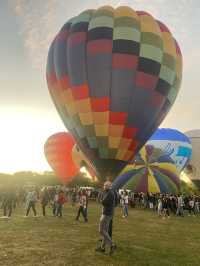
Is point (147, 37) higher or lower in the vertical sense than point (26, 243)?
higher

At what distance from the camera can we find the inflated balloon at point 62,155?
40781mm

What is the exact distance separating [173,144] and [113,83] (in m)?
23.5

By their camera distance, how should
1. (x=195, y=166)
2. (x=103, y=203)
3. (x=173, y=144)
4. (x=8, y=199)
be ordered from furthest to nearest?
1. (x=195, y=166)
2. (x=173, y=144)
3. (x=8, y=199)
4. (x=103, y=203)

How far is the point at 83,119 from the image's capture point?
2089 cm

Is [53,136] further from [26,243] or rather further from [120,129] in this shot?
[26,243]

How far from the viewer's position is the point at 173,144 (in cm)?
4191

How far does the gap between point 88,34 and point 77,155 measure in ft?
61.6

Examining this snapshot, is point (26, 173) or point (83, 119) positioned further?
point (26, 173)

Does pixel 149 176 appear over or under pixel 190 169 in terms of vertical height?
under

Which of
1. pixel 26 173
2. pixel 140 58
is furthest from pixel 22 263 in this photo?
pixel 26 173

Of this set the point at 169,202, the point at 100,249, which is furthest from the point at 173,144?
the point at 100,249

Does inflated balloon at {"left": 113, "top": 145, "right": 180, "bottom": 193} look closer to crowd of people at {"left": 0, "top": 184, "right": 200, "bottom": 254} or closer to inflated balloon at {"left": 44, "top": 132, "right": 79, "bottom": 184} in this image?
crowd of people at {"left": 0, "top": 184, "right": 200, "bottom": 254}

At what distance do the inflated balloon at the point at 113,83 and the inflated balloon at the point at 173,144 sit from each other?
19.5 meters

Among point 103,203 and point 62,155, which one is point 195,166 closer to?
point 62,155
